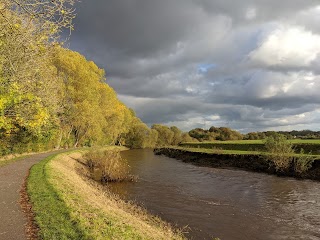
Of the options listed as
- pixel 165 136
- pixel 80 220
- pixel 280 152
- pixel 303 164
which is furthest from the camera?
pixel 165 136

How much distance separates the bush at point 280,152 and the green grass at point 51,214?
2365cm

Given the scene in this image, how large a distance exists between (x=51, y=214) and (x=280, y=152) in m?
27.4

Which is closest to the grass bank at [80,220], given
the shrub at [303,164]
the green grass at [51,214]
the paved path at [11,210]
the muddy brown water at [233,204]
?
the green grass at [51,214]

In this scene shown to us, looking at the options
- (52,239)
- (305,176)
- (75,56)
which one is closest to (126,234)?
(52,239)

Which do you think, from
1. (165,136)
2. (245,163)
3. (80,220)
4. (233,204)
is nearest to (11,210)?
(80,220)

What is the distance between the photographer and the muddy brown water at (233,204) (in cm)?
1360

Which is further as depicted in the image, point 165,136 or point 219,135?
point 219,135

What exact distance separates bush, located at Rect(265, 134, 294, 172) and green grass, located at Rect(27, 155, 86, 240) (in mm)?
23646

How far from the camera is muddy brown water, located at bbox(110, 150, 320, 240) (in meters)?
13.6

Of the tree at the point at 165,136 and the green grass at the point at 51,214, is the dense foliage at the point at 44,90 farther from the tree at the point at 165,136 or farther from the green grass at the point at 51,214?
the tree at the point at 165,136

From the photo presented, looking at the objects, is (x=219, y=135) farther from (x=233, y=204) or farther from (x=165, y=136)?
(x=233, y=204)

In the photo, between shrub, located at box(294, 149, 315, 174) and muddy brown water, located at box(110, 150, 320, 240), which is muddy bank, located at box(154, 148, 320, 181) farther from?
muddy brown water, located at box(110, 150, 320, 240)

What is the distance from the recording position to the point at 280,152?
32656mm

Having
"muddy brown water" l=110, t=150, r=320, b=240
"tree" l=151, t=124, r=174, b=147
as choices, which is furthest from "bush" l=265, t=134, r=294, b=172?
"tree" l=151, t=124, r=174, b=147
